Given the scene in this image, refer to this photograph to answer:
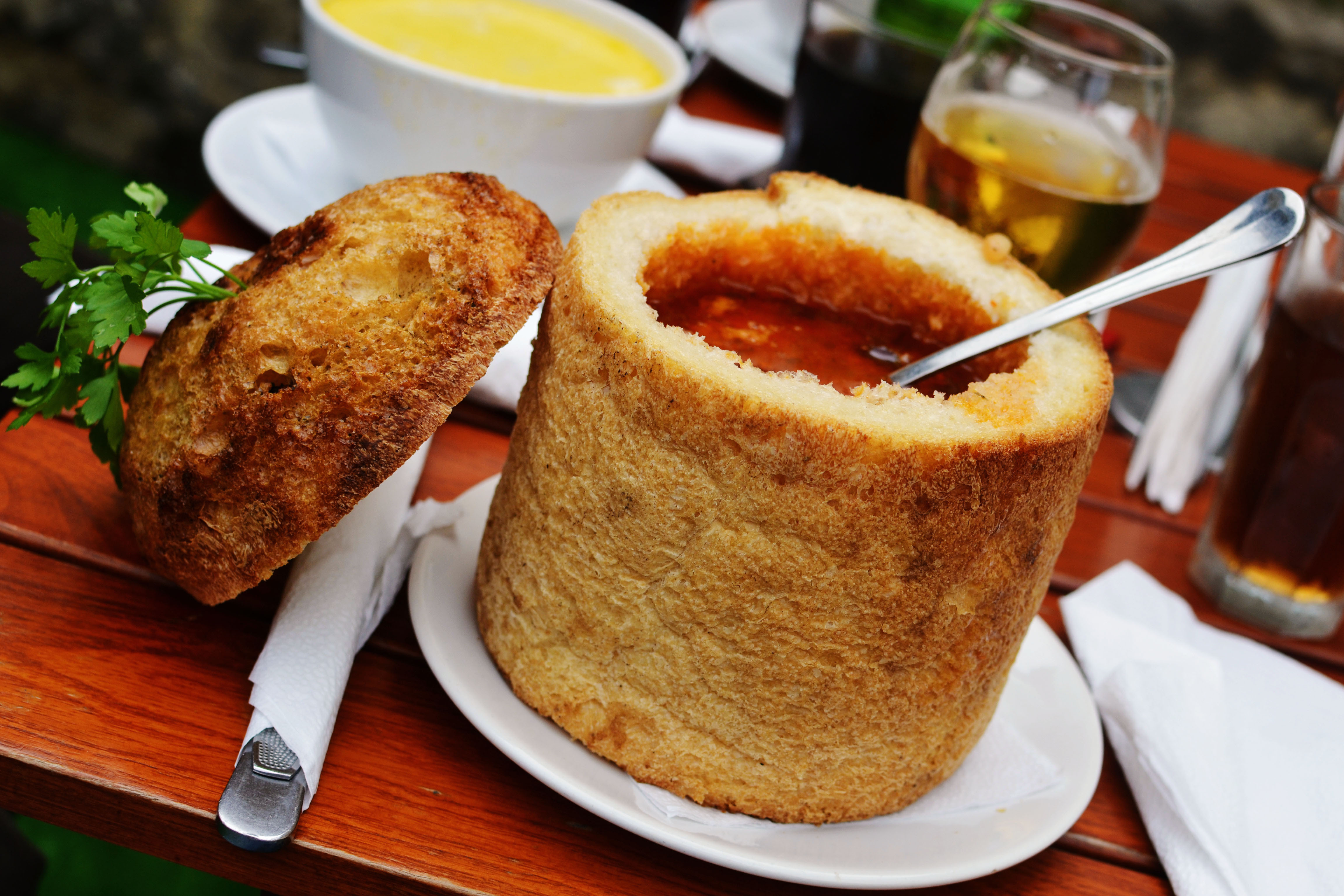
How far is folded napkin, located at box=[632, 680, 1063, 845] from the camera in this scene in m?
0.72

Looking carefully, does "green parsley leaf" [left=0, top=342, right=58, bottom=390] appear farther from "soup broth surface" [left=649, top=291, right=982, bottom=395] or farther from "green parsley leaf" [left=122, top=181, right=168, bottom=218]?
"soup broth surface" [left=649, top=291, right=982, bottom=395]

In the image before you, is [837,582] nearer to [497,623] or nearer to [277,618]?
[497,623]

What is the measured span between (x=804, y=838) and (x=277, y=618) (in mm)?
375

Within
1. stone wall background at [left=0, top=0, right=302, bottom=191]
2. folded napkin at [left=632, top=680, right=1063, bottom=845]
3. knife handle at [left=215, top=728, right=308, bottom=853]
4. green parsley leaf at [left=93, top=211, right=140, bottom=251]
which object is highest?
green parsley leaf at [left=93, top=211, right=140, bottom=251]

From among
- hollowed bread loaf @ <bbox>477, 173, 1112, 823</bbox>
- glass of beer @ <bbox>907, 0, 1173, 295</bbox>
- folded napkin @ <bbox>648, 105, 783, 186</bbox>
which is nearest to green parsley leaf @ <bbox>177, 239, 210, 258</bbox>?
hollowed bread loaf @ <bbox>477, 173, 1112, 823</bbox>

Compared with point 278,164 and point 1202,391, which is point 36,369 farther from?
point 1202,391

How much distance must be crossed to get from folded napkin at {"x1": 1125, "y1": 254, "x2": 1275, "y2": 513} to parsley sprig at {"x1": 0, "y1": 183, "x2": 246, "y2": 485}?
1018mm

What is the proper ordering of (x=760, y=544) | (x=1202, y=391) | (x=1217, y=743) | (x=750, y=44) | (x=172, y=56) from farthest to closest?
(x=172, y=56) < (x=750, y=44) < (x=1202, y=391) < (x=1217, y=743) < (x=760, y=544)

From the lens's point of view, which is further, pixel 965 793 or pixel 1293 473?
pixel 1293 473

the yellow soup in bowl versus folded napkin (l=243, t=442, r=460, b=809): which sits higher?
the yellow soup in bowl

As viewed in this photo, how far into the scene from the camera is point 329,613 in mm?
783

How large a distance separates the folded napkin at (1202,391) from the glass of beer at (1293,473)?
4.2 inches

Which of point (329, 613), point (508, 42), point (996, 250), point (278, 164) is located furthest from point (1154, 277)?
point (278, 164)

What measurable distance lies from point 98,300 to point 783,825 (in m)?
0.55
